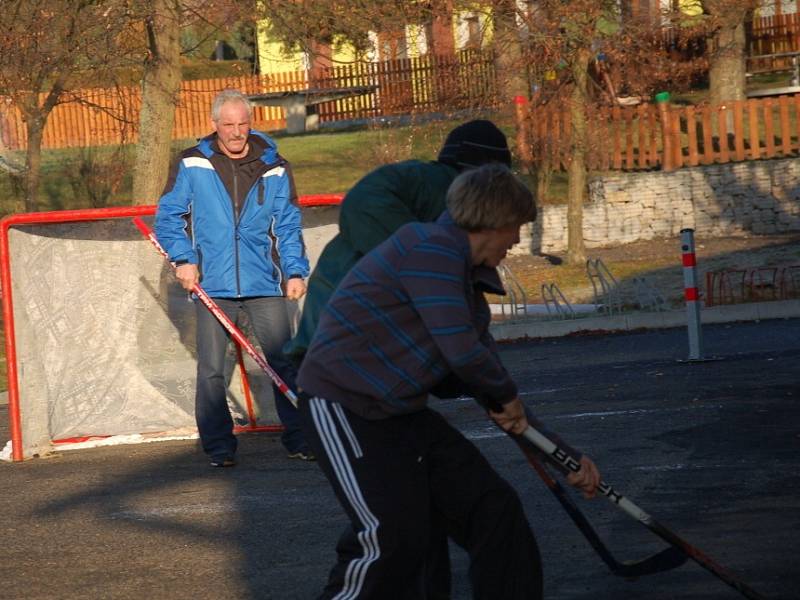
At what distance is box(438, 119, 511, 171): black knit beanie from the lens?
4875mm

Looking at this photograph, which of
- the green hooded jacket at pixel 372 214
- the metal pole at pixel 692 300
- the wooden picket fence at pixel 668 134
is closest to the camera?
the green hooded jacket at pixel 372 214

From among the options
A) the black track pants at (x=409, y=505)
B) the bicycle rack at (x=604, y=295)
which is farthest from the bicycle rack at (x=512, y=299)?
the black track pants at (x=409, y=505)

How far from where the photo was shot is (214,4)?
68.1 ft

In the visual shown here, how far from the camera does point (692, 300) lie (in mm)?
12414

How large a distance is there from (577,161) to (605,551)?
64.6 feet

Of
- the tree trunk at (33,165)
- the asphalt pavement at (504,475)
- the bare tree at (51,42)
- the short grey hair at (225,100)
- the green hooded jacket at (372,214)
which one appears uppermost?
the bare tree at (51,42)

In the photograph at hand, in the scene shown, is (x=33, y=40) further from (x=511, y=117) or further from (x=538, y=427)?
(x=538, y=427)

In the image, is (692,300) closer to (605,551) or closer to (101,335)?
(101,335)

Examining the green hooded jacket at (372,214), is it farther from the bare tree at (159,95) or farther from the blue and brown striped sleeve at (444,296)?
the bare tree at (159,95)

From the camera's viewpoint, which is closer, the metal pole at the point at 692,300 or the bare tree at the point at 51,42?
the metal pole at the point at 692,300

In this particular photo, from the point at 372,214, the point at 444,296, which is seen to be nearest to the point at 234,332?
the point at 372,214

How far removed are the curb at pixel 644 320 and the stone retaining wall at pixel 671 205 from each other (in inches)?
352

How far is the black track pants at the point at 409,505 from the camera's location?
4121 mm

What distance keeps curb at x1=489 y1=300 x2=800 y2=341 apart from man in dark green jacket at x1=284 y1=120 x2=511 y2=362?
448 inches
